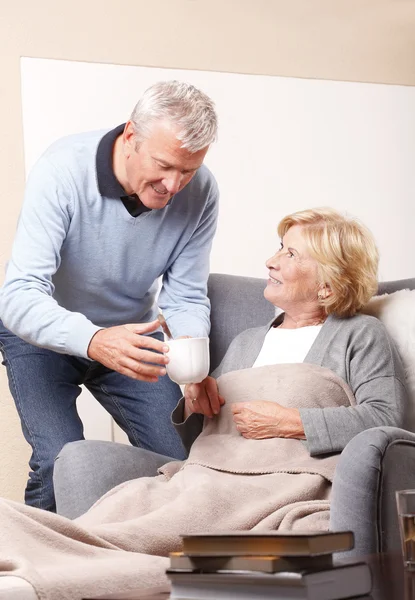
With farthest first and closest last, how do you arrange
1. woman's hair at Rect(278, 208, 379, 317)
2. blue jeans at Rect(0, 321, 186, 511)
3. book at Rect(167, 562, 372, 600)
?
blue jeans at Rect(0, 321, 186, 511)
woman's hair at Rect(278, 208, 379, 317)
book at Rect(167, 562, 372, 600)

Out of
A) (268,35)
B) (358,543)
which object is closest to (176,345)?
(358,543)

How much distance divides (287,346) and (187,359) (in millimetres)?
469

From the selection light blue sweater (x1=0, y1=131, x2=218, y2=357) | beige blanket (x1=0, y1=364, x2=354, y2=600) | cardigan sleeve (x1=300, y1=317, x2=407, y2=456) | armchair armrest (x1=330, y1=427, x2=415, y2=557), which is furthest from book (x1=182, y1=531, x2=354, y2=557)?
light blue sweater (x1=0, y1=131, x2=218, y2=357)

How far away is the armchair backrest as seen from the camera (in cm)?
239

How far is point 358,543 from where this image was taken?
1358 mm

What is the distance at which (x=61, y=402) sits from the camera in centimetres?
228

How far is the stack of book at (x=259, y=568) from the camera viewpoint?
2.27 ft

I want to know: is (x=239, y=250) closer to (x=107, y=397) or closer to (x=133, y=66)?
(x=133, y=66)

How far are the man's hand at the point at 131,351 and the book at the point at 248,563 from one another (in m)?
0.99

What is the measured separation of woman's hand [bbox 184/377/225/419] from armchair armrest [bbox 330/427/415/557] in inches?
24.3

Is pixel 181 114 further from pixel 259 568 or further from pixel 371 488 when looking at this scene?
pixel 259 568

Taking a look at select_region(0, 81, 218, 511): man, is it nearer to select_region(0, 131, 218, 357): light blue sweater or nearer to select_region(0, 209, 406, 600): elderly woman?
select_region(0, 131, 218, 357): light blue sweater

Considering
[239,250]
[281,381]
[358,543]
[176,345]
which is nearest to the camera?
[358,543]

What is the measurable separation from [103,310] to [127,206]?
0.31 m
